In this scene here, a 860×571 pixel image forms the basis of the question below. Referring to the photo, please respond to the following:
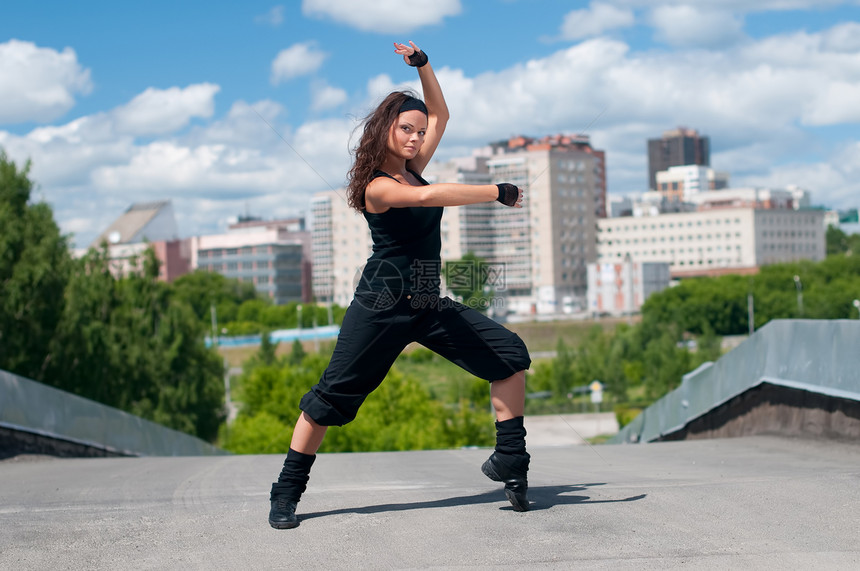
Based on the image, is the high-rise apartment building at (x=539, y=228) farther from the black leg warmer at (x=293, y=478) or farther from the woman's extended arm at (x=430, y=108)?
the black leg warmer at (x=293, y=478)

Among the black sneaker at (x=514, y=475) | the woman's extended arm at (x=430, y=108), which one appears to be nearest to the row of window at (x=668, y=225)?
the woman's extended arm at (x=430, y=108)

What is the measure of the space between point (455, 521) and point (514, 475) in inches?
14.5

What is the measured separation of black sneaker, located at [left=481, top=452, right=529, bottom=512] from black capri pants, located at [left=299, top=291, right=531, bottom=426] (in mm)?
374

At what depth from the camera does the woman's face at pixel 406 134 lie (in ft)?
15.2

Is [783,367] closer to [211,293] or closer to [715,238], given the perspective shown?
[211,293]

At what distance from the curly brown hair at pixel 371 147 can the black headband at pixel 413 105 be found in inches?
0.6

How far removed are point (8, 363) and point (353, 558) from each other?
73.2 ft

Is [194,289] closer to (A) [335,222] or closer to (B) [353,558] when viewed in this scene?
(A) [335,222]

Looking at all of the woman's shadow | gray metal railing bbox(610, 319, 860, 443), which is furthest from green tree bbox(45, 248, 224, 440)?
the woman's shadow

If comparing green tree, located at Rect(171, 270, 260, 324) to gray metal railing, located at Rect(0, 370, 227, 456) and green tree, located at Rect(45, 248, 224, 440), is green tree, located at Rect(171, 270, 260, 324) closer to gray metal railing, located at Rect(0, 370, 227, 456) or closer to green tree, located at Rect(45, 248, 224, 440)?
green tree, located at Rect(45, 248, 224, 440)

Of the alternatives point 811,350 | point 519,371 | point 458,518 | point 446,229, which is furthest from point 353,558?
point 446,229

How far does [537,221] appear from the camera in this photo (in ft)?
559

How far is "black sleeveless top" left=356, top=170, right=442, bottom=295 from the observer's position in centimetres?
449

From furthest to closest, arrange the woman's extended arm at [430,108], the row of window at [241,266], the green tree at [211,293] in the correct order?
the row of window at [241,266] → the green tree at [211,293] → the woman's extended arm at [430,108]
